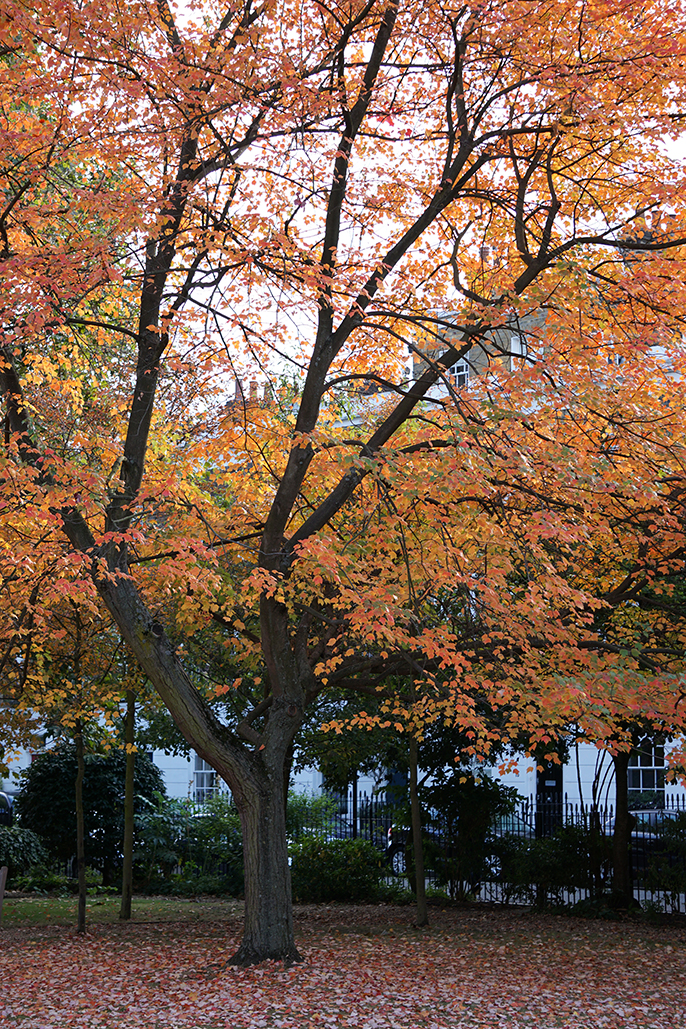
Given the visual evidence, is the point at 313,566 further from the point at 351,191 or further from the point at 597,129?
the point at 597,129

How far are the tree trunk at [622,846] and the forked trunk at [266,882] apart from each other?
22.2 feet

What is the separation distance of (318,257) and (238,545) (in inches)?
139

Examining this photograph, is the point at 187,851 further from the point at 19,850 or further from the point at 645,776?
the point at 645,776

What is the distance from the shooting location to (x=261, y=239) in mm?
9367

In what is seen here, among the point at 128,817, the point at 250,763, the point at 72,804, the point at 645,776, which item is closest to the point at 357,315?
the point at 250,763

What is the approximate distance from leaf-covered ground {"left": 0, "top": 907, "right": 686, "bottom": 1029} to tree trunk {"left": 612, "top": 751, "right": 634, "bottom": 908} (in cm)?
114

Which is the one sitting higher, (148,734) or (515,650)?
(515,650)

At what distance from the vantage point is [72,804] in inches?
682

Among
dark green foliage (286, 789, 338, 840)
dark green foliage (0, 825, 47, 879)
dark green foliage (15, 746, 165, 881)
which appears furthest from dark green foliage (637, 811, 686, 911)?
dark green foliage (0, 825, 47, 879)

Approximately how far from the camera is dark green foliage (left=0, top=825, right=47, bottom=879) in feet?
57.1

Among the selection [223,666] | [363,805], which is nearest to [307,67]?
→ [223,666]

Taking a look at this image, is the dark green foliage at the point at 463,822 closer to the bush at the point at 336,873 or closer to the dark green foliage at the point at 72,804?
the bush at the point at 336,873

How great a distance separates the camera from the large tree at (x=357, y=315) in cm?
818

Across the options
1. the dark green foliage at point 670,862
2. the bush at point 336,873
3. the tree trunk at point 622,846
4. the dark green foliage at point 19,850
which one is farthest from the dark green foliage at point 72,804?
the dark green foliage at point 670,862
